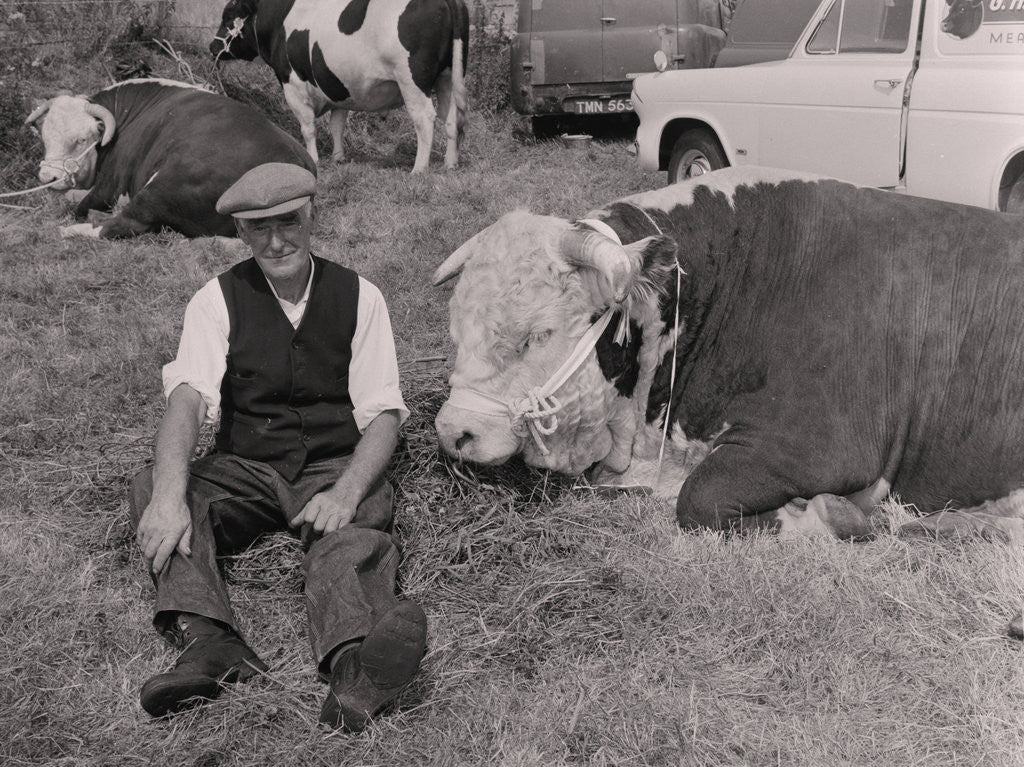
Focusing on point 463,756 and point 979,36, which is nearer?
point 463,756

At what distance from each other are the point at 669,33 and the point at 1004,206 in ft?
27.2

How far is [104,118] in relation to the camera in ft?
33.3

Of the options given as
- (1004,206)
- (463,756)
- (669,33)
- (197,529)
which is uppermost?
(669,33)

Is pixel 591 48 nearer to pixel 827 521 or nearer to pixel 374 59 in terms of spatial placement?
pixel 374 59

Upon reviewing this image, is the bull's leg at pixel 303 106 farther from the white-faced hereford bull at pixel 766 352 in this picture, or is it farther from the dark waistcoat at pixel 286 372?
the dark waistcoat at pixel 286 372

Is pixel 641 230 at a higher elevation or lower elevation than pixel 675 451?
higher

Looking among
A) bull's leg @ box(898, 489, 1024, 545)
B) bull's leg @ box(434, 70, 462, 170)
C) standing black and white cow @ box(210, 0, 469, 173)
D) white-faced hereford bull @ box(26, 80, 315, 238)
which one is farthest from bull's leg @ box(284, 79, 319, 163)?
bull's leg @ box(898, 489, 1024, 545)

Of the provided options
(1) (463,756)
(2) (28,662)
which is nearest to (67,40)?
(2) (28,662)

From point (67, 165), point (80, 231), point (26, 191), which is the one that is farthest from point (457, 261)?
point (67, 165)

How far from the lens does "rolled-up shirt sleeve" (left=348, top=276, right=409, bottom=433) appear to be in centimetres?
371

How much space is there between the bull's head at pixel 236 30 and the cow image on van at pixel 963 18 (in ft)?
31.6

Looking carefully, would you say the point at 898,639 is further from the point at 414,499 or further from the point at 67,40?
the point at 67,40

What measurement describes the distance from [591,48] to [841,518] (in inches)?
420

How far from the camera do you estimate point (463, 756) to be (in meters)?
2.73
